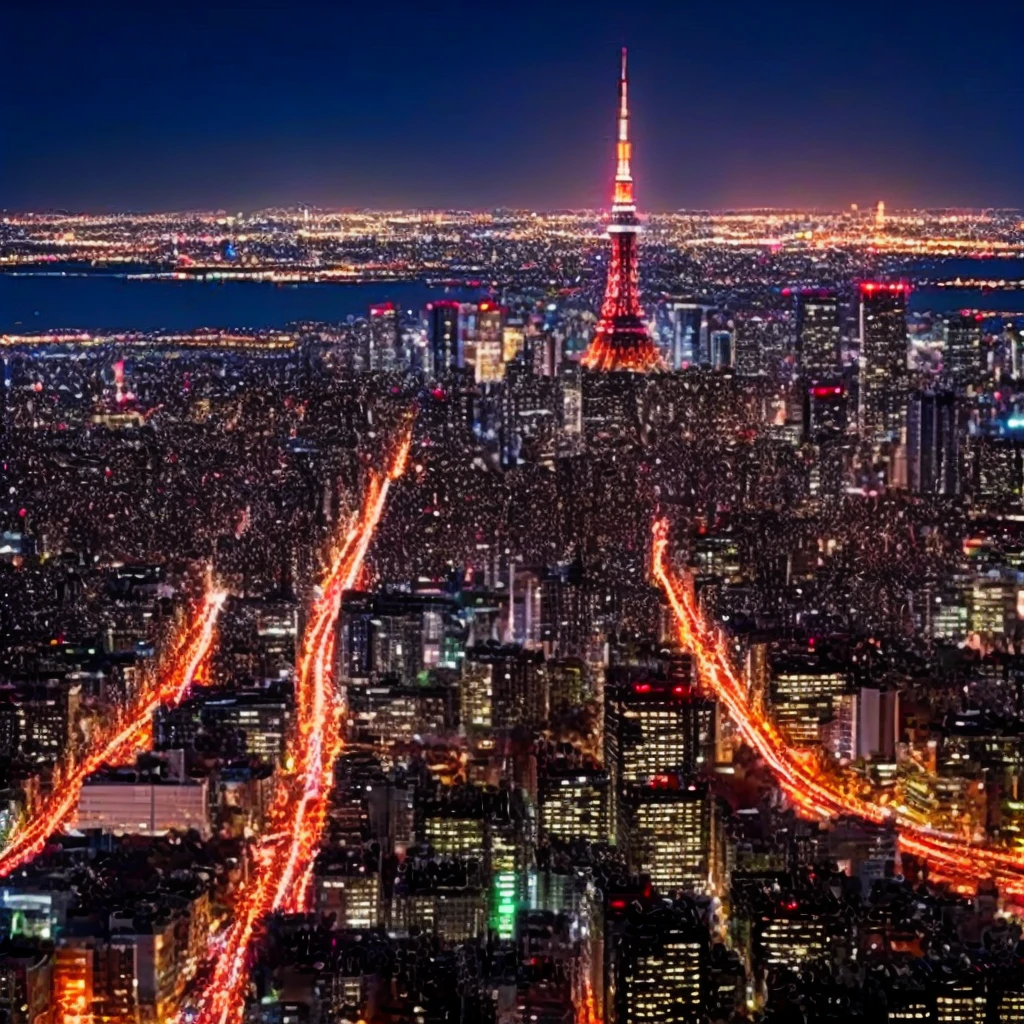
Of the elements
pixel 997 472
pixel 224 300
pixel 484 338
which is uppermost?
pixel 224 300

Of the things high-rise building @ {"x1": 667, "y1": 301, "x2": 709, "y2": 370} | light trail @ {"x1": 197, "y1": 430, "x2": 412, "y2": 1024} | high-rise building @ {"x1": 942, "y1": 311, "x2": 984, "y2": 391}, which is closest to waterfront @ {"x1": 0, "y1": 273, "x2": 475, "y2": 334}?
high-rise building @ {"x1": 667, "y1": 301, "x2": 709, "y2": 370}

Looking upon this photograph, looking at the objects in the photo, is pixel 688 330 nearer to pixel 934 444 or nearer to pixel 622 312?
pixel 622 312

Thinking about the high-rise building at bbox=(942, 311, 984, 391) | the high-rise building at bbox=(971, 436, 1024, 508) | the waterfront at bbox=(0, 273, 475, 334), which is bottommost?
the high-rise building at bbox=(971, 436, 1024, 508)

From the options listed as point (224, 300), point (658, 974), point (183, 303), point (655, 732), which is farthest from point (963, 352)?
point (658, 974)

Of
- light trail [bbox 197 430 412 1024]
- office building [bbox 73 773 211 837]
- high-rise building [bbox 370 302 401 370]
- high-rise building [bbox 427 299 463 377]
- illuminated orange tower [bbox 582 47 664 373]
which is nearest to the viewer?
light trail [bbox 197 430 412 1024]

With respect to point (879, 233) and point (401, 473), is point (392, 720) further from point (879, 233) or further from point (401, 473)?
point (879, 233)

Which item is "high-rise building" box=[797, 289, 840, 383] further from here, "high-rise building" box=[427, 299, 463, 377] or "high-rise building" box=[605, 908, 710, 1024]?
"high-rise building" box=[605, 908, 710, 1024]
